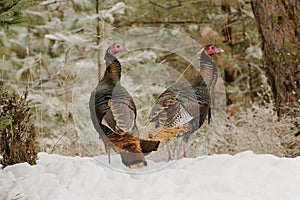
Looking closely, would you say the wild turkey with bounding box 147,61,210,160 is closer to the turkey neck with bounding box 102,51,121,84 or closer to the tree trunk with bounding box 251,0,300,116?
the turkey neck with bounding box 102,51,121,84

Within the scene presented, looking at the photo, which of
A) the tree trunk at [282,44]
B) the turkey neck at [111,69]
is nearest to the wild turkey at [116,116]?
the turkey neck at [111,69]

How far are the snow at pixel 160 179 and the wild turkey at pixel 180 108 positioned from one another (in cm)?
25

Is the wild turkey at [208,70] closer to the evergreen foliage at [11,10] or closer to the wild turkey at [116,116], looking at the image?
the wild turkey at [116,116]

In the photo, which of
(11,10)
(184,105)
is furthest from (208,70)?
(11,10)

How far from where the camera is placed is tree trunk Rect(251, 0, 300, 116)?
5270mm

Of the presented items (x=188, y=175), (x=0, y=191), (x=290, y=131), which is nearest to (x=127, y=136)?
(x=188, y=175)

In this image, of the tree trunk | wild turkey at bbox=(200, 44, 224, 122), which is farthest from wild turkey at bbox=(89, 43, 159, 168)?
the tree trunk

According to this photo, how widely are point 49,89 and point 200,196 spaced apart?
4806 millimetres

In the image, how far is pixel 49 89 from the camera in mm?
7668

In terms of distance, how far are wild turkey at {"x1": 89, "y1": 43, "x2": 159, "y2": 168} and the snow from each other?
0.50 ft

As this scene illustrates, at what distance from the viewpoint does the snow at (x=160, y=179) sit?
10.6 ft

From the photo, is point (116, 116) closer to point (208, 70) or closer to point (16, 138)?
point (208, 70)

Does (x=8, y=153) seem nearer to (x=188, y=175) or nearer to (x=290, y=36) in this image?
(x=188, y=175)

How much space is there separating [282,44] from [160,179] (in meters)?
2.47
